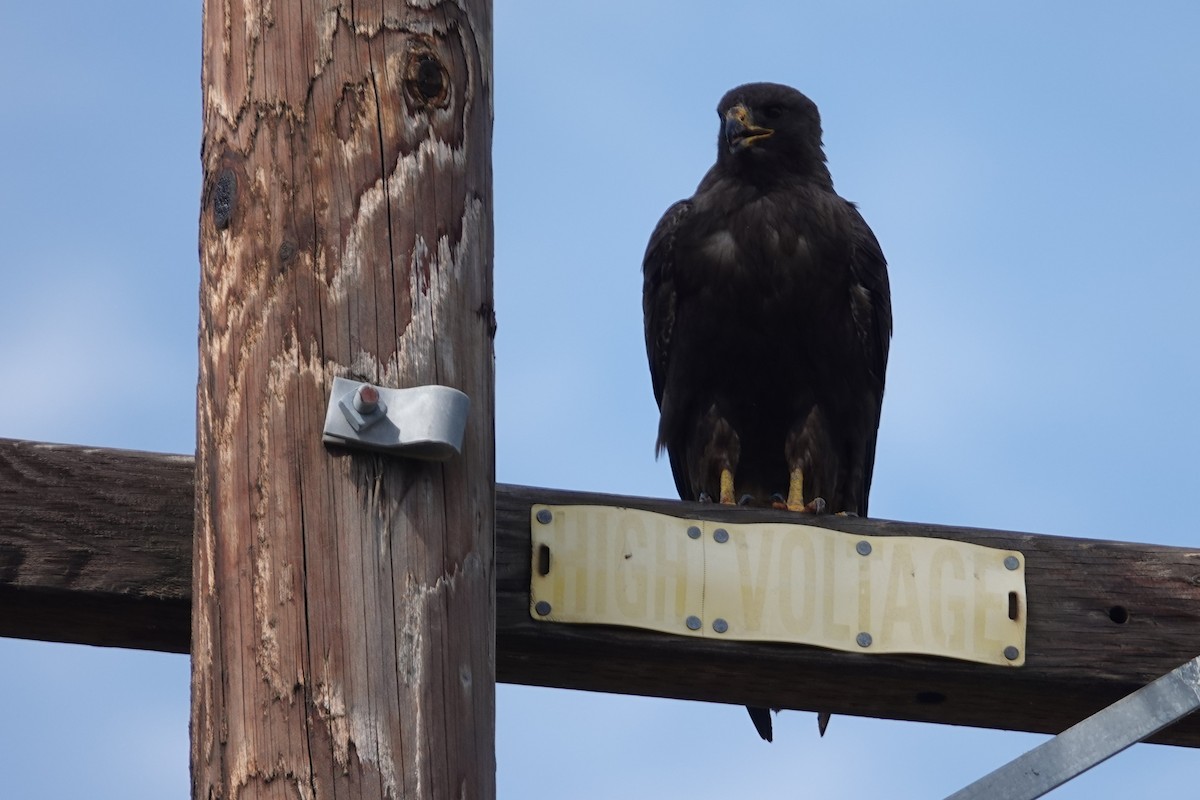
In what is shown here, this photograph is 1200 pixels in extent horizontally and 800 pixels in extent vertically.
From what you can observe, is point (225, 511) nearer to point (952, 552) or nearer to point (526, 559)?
point (526, 559)

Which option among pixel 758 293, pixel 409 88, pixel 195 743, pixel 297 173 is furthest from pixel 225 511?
pixel 758 293

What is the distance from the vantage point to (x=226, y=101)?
246cm

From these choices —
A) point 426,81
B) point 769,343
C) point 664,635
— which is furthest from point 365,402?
point 769,343

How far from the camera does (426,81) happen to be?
8.15 feet

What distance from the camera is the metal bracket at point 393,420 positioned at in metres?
2.27

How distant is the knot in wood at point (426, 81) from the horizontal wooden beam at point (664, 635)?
29.9 inches

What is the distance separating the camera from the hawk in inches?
219

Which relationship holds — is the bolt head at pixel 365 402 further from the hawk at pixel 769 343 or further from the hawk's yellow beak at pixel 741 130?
the hawk's yellow beak at pixel 741 130

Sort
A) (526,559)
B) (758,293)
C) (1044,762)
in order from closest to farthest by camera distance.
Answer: (1044,762) < (526,559) < (758,293)

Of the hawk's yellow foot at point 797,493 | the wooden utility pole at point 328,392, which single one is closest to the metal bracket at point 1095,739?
the wooden utility pole at point 328,392

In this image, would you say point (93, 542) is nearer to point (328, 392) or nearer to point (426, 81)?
point (328, 392)

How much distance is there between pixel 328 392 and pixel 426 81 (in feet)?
1.68

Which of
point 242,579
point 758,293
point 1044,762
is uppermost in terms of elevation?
point 758,293

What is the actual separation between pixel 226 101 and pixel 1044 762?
162cm
